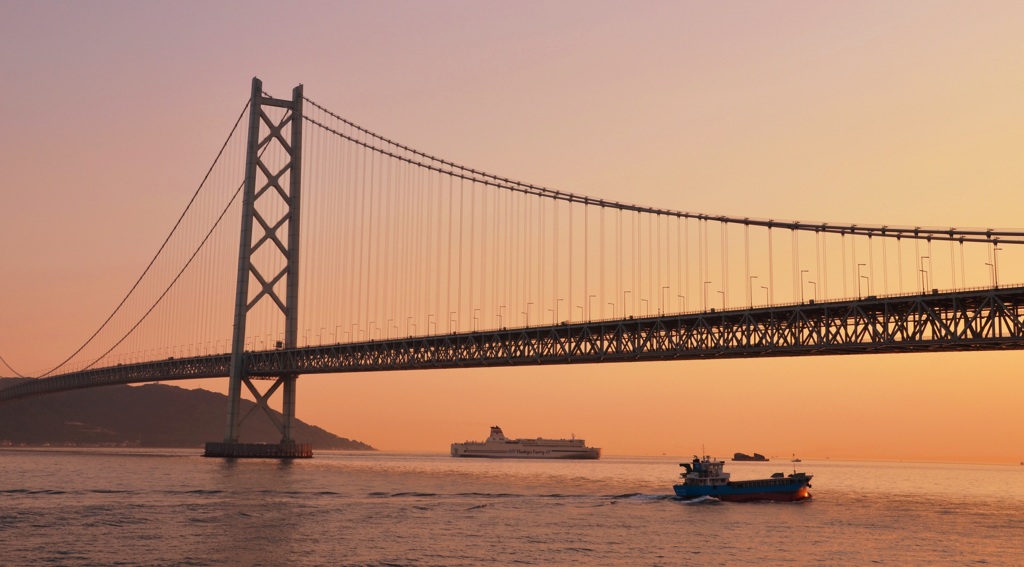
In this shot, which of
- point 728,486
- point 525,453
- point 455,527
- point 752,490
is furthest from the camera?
point 525,453

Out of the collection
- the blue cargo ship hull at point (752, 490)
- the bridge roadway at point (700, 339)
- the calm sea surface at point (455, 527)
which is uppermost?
the bridge roadway at point (700, 339)

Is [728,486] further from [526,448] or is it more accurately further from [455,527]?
[526,448]

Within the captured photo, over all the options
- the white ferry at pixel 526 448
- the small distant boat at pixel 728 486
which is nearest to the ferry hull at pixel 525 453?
the white ferry at pixel 526 448

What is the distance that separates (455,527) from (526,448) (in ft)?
474

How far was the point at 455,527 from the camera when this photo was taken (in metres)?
44.7

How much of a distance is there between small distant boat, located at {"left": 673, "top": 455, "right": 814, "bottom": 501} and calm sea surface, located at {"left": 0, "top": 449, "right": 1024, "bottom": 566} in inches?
58.1

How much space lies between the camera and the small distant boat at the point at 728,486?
214 ft

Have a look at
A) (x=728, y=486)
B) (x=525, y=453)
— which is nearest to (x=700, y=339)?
(x=728, y=486)

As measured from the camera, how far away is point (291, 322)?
100500mm

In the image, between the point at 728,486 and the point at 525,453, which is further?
the point at 525,453

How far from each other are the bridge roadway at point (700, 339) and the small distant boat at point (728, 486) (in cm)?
693

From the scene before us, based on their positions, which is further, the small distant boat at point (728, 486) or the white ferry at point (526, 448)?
the white ferry at point (526, 448)

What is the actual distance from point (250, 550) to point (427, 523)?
1136 cm

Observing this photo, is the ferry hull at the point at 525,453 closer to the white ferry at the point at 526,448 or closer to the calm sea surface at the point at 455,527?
the white ferry at the point at 526,448
